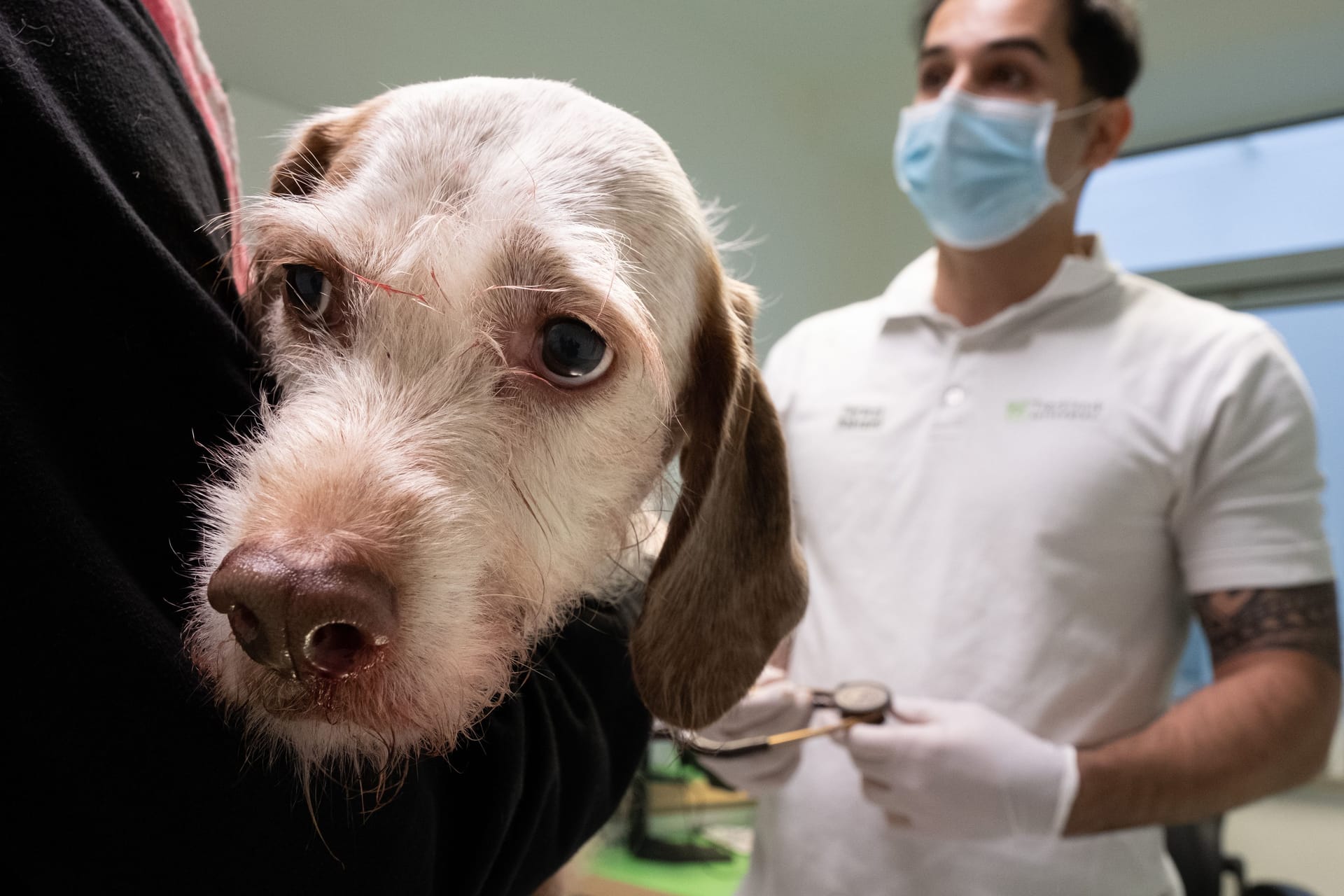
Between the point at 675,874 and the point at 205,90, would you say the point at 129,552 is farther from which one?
the point at 675,874

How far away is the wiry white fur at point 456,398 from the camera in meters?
0.57

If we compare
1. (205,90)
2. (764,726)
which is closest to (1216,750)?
(764,726)

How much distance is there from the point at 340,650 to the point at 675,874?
6.78 feet

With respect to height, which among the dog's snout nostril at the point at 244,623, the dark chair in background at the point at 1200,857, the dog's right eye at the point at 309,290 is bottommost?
the dark chair in background at the point at 1200,857

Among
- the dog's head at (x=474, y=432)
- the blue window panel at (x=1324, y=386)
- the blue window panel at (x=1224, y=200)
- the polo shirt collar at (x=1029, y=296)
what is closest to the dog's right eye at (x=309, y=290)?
the dog's head at (x=474, y=432)

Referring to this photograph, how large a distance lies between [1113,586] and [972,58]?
51.3 inches

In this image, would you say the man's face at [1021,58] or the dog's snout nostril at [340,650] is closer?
the dog's snout nostril at [340,650]

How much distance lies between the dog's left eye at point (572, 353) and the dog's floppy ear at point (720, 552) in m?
0.19

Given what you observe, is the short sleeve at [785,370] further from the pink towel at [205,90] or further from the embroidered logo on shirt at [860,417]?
the pink towel at [205,90]

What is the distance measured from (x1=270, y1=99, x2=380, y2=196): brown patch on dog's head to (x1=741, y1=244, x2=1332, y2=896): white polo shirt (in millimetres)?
1546

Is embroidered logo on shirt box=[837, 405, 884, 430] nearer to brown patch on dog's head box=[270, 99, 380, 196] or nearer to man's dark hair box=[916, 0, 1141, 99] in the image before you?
man's dark hair box=[916, 0, 1141, 99]

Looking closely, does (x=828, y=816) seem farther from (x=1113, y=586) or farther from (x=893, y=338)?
(x=893, y=338)

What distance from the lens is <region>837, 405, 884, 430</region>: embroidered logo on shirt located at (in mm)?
2197

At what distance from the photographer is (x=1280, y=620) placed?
1.76 meters
